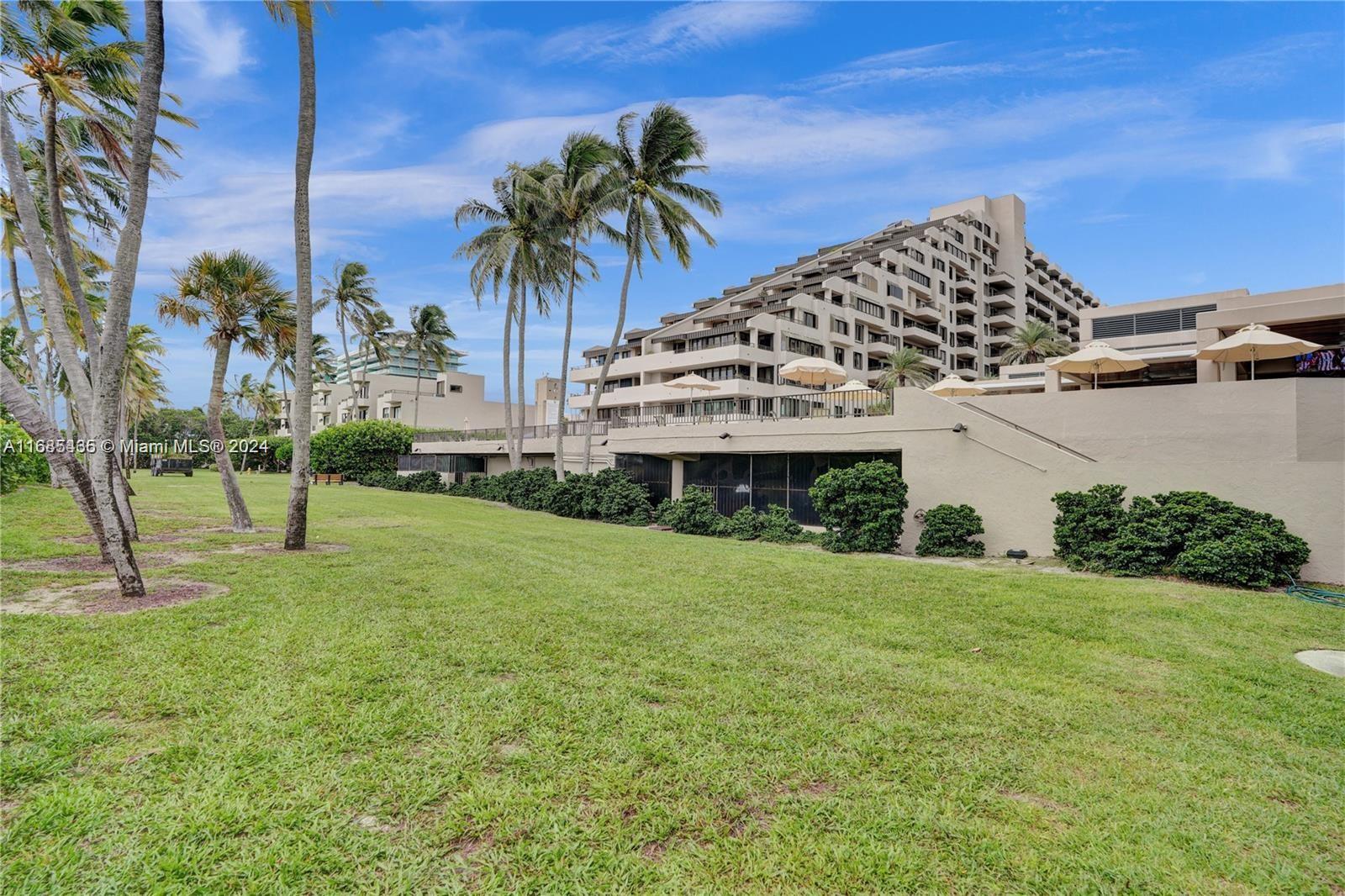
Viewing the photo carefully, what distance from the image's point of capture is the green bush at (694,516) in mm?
18750

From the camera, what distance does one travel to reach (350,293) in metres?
46.2

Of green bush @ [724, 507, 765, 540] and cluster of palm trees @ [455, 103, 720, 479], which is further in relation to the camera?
cluster of palm trees @ [455, 103, 720, 479]

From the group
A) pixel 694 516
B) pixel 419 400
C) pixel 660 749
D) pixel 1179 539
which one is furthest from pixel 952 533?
pixel 419 400

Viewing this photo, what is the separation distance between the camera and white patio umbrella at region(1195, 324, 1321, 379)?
497 inches

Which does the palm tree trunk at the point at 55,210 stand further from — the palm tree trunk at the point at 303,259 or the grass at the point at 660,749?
the grass at the point at 660,749

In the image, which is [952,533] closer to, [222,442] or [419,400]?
[222,442]

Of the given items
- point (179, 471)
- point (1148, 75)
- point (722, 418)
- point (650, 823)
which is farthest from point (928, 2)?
point (179, 471)

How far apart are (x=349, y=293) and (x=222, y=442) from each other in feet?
123

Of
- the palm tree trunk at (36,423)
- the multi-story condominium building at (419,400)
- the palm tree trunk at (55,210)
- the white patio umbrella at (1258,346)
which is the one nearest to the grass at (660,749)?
the palm tree trunk at (36,423)

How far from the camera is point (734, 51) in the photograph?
43.3 feet

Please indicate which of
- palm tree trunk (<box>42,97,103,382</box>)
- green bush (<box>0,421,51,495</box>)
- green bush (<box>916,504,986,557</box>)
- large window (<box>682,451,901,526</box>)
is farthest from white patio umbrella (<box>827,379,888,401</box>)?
green bush (<box>0,421,51,495</box>)

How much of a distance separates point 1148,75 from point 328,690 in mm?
17680

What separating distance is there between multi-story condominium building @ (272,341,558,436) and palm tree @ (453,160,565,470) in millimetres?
35074

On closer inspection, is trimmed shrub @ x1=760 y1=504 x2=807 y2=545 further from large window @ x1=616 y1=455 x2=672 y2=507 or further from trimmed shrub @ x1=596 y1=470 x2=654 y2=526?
large window @ x1=616 y1=455 x2=672 y2=507
